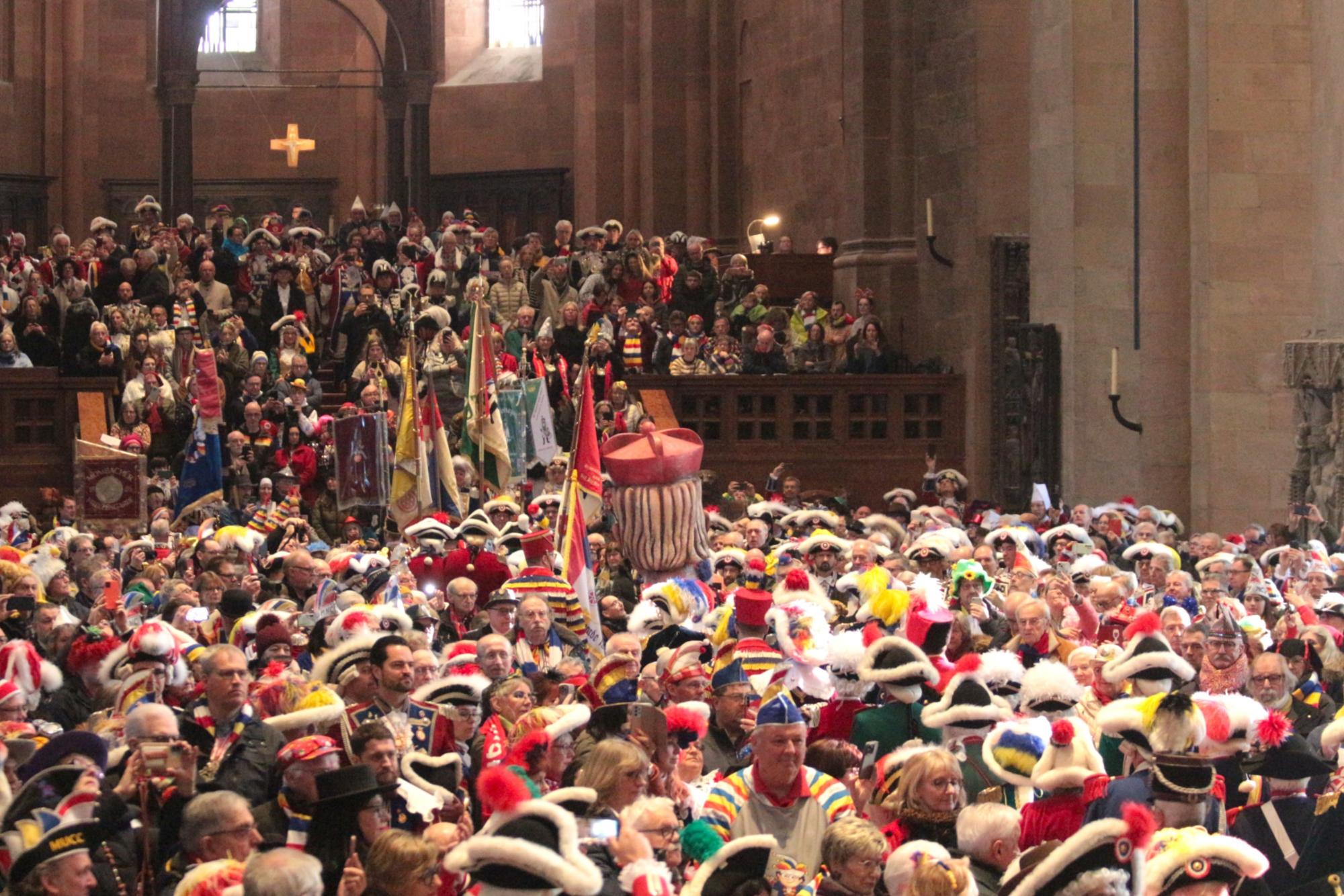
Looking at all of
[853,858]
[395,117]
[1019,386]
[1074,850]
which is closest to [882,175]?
[1019,386]

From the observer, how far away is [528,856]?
6.97 metres

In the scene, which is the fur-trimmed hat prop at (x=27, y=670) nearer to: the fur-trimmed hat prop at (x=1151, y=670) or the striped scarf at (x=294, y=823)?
the striped scarf at (x=294, y=823)

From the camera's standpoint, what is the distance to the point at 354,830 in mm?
8312

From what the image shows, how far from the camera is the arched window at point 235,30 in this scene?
46281 mm

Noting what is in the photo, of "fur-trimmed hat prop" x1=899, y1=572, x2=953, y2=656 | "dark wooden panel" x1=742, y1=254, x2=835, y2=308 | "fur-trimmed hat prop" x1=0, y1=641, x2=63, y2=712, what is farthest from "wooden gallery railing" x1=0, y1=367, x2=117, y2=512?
"fur-trimmed hat prop" x1=899, y1=572, x2=953, y2=656

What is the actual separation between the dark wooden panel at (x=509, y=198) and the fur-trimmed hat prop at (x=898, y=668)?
107 ft

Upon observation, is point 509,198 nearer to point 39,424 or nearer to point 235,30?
point 235,30

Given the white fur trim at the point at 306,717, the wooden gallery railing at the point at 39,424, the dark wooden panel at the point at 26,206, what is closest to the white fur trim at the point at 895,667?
the white fur trim at the point at 306,717

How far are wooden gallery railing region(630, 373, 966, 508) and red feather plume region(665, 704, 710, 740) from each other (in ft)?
55.0

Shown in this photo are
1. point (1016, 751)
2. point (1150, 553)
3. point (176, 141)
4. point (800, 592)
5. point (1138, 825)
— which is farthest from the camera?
point (176, 141)

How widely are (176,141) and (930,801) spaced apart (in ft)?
109

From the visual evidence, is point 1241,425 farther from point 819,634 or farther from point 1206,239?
point 819,634

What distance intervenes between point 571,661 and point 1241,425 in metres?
12.4

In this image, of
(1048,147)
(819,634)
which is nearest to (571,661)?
(819,634)
